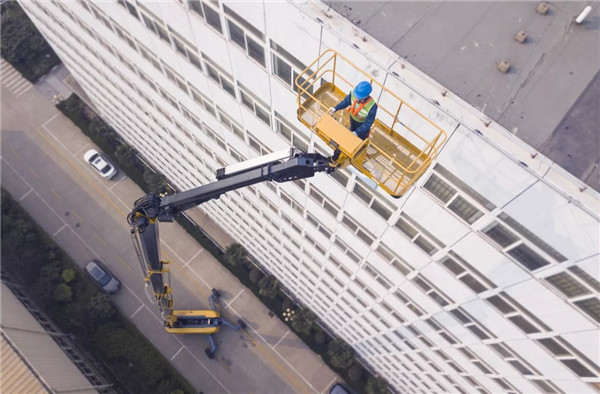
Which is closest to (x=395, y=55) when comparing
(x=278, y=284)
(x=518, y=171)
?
(x=518, y=171)

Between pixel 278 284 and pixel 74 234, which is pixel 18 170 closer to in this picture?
pixel 74 234

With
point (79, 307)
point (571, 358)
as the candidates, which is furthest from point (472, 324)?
point (79, 307)

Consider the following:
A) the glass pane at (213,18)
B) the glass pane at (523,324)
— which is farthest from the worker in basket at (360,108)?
the glass pane at (523,324)

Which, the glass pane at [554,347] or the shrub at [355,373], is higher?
the glass pane at [554,347]

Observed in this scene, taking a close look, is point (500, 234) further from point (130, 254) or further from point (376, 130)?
point (130, 254)

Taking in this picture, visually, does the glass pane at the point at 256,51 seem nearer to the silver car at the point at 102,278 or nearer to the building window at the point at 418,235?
the building window at the point at 418,235
